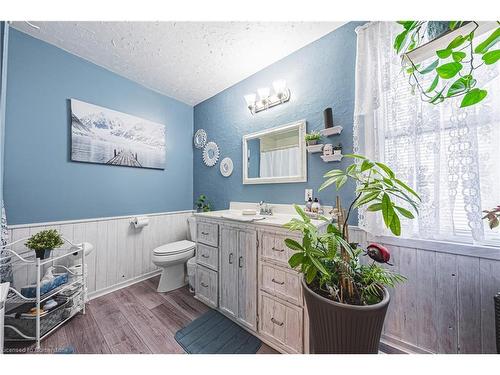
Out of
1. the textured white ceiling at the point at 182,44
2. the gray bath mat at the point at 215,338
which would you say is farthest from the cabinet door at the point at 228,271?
the textured white ceiling at the point at 182,44

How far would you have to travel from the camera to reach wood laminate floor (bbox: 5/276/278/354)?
1181mm

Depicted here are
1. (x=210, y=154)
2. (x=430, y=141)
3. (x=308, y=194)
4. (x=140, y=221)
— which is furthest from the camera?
(x=210, y=154)

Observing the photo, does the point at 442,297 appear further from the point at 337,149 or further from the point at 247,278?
the point at 247,278

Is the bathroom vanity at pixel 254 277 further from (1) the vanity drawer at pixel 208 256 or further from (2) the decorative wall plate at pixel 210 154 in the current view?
(2) the decorative wall plate at pixel 210 154

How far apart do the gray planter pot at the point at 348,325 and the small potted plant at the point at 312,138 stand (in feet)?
3.65

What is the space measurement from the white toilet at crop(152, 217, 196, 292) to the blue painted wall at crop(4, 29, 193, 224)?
0.64m

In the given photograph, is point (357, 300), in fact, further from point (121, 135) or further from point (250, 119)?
point (121, 135)

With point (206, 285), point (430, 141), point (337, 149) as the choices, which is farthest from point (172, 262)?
point (430, 141)

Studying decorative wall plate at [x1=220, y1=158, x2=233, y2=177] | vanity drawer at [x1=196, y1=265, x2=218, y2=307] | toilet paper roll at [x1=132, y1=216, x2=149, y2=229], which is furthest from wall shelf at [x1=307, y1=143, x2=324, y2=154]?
toilet paper roll at [x1=132, y1=216, x2=149, y2=229]

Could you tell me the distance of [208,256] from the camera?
161cm

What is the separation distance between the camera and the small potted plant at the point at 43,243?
1222 mm

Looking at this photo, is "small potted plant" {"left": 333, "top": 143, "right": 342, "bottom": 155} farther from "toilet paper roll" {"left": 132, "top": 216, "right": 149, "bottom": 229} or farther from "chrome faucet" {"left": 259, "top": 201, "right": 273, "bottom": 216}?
"toilet paper roll" {"left": 132, "top": 216, "right": 149, "bottom": 229}

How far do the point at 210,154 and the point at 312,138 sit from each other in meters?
1.41
